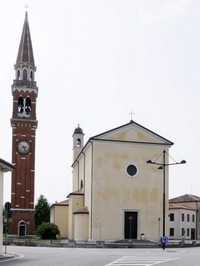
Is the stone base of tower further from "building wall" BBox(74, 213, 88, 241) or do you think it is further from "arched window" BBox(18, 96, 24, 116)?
"arched window" BBox(18, 96, 24, 116)

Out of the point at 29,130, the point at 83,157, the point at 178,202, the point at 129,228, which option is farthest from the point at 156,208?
the point at 178,202

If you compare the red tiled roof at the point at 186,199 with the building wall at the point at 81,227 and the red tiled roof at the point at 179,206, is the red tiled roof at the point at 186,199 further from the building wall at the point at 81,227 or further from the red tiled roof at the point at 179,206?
the building wall at the point at 81,227

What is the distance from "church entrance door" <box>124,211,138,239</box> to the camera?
50.1m

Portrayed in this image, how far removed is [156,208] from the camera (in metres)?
50.8

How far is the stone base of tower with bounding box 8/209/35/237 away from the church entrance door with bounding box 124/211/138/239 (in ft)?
50.5

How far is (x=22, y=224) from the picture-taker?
60656mm

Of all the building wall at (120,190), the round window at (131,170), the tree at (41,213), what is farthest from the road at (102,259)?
the tree at (41,213)

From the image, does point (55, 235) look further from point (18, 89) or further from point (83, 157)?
point (18, 89)

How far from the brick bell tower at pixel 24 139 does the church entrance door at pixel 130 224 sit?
15470mm

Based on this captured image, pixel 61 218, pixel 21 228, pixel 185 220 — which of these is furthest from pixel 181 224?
pixel 21 228

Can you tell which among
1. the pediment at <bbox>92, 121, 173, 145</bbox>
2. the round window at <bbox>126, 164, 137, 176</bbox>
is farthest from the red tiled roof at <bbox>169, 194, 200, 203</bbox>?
the round window at <bbox>126, 164, 137, 176</bbox>

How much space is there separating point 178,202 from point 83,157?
121 ft

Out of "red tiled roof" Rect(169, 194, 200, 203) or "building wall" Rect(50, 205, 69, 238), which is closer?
"building wall" Rect(50, 205, 69, 238)

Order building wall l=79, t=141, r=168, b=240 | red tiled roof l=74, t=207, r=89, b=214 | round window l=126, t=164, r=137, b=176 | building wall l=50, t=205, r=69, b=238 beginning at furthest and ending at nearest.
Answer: building wall l=50, t=205, r=69, b=238 → round window l=126, t=164, r=137, b=176 → red tiled roof l=74, t=207, r=89, b=214 → building wall l=79, t=141, r=168, b=240
